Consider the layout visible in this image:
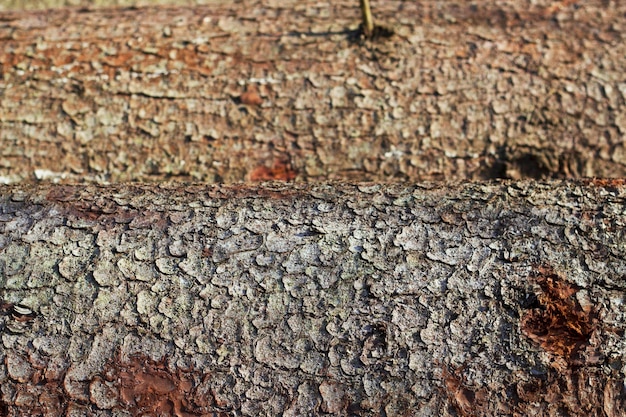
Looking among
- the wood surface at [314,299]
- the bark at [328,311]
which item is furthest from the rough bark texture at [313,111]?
the bark at [328,311]

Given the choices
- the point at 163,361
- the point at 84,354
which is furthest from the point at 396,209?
the point at 84,354

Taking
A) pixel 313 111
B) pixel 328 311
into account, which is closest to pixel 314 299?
pixel 328 311

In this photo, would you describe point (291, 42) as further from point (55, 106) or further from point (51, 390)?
point (51, 390)

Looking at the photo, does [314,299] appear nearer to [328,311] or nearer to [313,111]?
[328,311]

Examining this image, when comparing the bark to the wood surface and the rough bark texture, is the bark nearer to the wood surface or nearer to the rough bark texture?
the wood surface

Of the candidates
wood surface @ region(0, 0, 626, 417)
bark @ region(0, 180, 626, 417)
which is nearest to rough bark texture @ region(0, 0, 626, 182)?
wood surface @ region(0, 0, 626, 417)
